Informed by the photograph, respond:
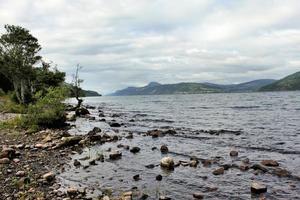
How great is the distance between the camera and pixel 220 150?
1117 inches

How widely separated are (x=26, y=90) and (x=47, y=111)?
110ft

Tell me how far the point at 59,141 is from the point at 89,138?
415 centimetres

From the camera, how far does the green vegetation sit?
3900cm

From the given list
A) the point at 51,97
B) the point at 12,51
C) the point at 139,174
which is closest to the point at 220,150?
the point at 139,174

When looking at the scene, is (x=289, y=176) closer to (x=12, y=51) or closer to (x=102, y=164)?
(x=102, y=164)

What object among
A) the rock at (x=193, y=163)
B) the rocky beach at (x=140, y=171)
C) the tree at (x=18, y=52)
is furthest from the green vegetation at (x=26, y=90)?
the rock at (x=193, y=163)

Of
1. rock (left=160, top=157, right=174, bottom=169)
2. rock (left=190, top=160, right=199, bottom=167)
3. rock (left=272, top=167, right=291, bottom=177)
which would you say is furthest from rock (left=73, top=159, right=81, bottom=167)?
rock (left=272, top=167, right=291, bottom=177)

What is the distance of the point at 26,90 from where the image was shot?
2744 inches

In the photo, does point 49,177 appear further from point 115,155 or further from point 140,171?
point 115,155

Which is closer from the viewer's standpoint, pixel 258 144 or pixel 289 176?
pixel 289 176

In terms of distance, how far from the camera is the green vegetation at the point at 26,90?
39.0m

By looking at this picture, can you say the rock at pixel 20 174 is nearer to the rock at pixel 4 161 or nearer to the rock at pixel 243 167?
the rock at pixel 4 161

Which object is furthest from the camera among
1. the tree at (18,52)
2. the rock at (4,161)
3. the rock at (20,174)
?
the tree at (18,52)

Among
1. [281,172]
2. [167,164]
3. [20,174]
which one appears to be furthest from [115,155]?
[281,172]
